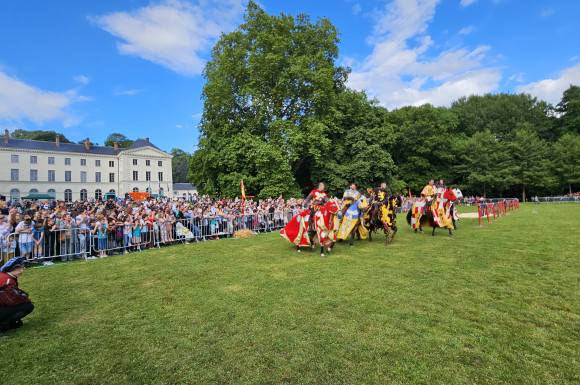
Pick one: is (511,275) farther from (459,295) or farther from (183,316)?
(183,316)

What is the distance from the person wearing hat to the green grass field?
198 millimetres

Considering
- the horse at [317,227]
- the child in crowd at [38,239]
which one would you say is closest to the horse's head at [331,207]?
the horse at [317,227]

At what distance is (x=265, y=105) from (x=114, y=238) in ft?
63.0

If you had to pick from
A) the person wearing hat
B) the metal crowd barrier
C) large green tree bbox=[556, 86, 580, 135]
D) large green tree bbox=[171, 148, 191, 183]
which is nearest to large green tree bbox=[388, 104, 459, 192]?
large green tree bbox=[556, 86, 580, 135]

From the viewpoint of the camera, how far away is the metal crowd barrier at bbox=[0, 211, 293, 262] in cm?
1019

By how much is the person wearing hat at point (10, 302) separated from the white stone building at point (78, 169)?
7174cm

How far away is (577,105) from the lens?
192 ft

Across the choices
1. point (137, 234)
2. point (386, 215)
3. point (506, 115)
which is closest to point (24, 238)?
point (137, 234)

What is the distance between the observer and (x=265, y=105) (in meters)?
28.6

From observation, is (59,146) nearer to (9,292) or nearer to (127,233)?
(127,233)

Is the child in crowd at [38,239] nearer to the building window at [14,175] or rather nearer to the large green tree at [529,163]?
the large green tree at [529,163]

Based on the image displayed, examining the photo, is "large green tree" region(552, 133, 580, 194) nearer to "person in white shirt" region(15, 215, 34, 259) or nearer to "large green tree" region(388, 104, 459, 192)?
"large green tree" region(388, 104, 459, 192)

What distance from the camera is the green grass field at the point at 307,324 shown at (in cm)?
366

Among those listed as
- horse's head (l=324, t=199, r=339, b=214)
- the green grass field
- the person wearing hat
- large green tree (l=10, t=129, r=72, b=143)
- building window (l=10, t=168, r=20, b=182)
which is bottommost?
the green grass field
